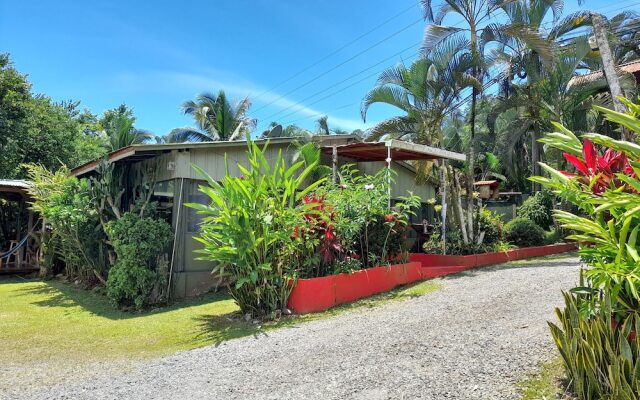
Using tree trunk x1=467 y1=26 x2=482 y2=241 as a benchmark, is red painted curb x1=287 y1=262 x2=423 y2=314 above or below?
below

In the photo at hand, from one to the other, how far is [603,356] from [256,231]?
4.66 m

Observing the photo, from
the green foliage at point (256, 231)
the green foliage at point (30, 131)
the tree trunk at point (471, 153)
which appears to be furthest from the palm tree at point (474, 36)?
the green foliage at point (30, 131)

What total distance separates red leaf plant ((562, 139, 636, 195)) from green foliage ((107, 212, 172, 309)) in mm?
7232

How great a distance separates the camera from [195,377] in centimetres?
461

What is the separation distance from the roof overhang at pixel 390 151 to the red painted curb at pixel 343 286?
248 centimetres

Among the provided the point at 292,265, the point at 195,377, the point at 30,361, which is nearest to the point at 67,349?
the point at 30,361

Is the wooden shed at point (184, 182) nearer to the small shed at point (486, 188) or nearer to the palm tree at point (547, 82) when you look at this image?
the small shed at point (486, 188)

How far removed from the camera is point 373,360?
449 cm

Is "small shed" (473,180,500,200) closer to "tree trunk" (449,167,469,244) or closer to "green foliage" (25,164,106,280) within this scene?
"tree trunk" (449,167,469,244)

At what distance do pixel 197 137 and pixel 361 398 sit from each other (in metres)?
22.4

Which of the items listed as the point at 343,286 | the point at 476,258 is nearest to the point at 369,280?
the point at 343,286

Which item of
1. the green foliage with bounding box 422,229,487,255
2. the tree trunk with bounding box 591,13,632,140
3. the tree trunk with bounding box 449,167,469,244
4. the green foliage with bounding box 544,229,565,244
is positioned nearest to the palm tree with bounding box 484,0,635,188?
the green foliage with bounding box 544,229,565,244

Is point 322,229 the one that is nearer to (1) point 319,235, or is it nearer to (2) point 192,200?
(1) point 319,235

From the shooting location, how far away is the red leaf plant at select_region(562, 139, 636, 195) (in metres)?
3.48
